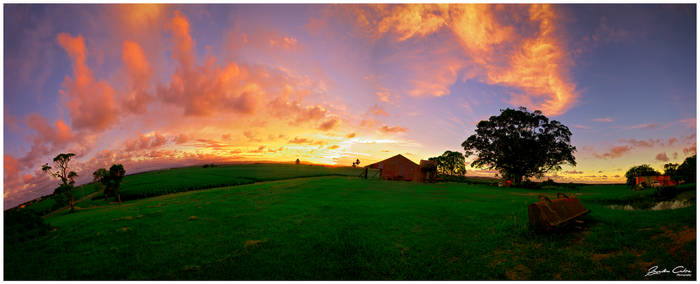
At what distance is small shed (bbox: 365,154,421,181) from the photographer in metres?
52.4

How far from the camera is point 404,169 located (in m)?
53.2

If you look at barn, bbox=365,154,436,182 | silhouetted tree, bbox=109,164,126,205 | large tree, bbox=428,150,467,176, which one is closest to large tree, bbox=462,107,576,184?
barn, bbox=365,154,436,182

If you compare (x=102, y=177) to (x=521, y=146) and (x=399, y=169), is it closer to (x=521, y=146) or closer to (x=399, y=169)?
(x=399, y=169)

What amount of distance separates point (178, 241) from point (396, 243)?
31.4 ft

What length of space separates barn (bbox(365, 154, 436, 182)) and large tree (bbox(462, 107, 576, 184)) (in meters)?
9.69

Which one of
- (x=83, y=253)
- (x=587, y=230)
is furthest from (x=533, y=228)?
(x=83, y=253)

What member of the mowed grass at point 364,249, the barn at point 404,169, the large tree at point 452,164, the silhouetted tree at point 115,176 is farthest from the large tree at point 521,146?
the silhouetted tree at point 115,176

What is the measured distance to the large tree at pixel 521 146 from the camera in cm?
4656

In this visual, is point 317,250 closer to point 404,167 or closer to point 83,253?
point 83,253

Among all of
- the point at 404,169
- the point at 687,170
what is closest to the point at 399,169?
the point at 404,169

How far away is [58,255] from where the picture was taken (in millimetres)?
10211

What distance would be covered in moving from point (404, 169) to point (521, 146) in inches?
859

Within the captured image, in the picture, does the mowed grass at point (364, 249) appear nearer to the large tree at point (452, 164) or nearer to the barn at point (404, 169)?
the barn at point (404, 169)
